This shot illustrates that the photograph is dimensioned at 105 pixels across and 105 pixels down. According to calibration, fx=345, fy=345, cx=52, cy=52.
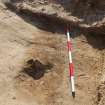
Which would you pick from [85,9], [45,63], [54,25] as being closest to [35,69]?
[45,63]

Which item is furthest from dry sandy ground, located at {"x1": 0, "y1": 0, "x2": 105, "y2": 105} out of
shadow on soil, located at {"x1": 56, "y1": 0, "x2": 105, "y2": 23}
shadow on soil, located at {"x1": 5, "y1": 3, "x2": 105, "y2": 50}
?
shadow on soil, located at {"x1": 56, "y1": 0, "x2": 105, "y2": 23}

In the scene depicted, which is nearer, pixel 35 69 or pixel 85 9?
pixel 35 69

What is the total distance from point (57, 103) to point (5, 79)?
837 mm

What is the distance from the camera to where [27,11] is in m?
6.03

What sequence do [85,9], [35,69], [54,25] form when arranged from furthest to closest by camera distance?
[54,25]
[85,9]
[35,69]

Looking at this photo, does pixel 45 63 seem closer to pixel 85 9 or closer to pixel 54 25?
pixel 54 25

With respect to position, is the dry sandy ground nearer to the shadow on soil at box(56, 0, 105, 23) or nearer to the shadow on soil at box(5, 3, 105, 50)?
the shadow on soil at box(5, 3, 105, 50)

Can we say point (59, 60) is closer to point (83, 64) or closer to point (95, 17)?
point (83, 64)

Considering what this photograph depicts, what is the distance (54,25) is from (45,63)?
3.01ft

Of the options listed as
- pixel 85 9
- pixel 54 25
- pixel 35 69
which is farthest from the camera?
pixel 54 25

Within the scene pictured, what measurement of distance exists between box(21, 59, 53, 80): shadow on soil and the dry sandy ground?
22 mm

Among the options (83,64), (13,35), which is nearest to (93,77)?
(83,64)

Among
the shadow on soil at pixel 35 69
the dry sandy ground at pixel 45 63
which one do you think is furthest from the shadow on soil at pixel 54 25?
the shadow on soil at pixel 35 69

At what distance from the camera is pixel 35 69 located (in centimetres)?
520
